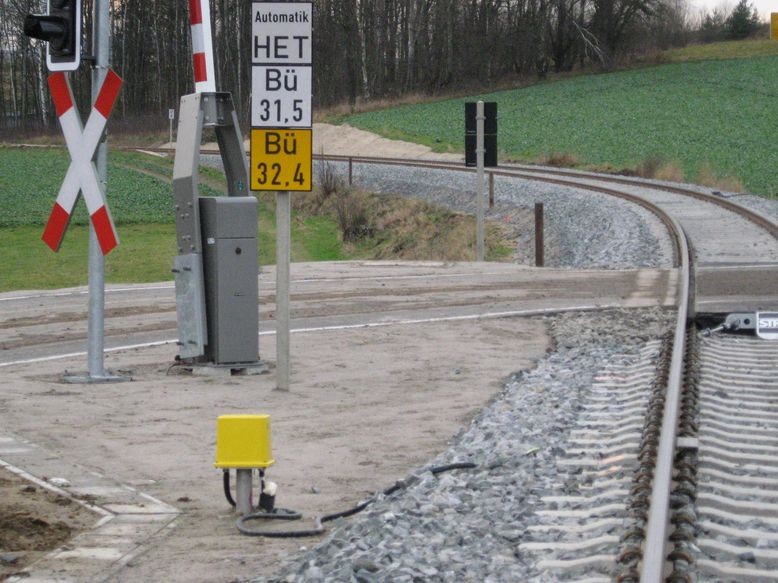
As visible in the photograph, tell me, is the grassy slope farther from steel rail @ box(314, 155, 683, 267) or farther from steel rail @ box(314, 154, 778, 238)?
steel rail @ box(314, 154, 778, 238)

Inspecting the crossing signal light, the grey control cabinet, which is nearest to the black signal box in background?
the grey control cabinet

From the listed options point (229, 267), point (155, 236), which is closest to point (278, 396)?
point (229, 267)

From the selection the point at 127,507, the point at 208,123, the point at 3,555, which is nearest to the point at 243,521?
the point at 127,507

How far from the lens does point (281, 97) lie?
10172 millimetres

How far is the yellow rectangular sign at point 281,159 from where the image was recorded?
33.3 ft

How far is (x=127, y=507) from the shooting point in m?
6.72

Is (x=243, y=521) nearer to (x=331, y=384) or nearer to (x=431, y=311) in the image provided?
(x=331, y=384)

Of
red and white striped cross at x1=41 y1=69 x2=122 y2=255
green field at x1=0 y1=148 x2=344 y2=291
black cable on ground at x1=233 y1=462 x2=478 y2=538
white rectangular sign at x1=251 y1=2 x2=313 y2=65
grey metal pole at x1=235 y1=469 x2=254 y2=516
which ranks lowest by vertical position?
green field at x1=0 y1=148 x2=344 y2=291

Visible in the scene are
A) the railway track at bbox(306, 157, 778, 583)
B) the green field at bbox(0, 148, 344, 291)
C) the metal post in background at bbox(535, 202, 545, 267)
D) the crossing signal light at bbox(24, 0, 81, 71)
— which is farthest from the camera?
the green field at bbox(0, 148, 344, 291)

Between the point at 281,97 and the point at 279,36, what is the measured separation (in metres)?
0.48

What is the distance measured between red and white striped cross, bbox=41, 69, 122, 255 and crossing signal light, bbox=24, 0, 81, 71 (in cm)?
16

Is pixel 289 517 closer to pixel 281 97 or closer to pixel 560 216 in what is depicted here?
pixel 281 97

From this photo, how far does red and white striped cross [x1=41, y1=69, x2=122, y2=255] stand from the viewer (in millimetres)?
9898

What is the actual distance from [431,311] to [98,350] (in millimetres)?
5559
